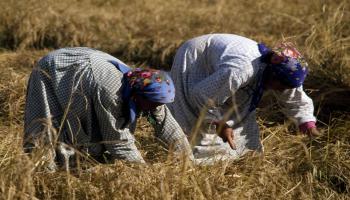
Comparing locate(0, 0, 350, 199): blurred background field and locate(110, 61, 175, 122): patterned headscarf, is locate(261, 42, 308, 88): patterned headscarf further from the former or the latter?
locate(110, 61, 175, 122): patterned headscarf

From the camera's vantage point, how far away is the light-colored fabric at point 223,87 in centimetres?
348

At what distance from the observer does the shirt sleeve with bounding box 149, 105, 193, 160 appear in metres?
3.25

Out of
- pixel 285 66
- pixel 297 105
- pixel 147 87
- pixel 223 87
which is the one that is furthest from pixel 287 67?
pixel 147 87

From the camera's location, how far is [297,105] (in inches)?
151

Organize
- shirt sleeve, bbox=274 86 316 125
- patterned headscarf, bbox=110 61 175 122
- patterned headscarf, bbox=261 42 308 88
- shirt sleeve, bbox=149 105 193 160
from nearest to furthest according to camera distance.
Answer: patterned headscarf, bbox=110 61 175 122 → shirt sleeve, bbox=149 105 193 160 → patterned headscarf, bbox=261 42 308 88 → shirt sleeve, bbox=274 86 316 125

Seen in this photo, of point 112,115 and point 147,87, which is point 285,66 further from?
point 112,115

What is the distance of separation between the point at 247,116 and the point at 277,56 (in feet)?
1.88

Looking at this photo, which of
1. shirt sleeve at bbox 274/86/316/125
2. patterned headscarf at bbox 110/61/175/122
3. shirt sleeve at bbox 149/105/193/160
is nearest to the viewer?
patterned headscarf at bbox 110/61/175/122

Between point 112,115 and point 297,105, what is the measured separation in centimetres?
124

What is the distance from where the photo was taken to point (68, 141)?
Answer: 3.21 metres

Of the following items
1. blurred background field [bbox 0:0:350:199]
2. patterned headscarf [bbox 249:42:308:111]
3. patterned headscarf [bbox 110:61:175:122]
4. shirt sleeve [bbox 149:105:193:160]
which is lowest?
blurred background field [bbox 0:0:350:199]

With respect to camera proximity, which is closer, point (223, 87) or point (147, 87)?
point (147, 87)

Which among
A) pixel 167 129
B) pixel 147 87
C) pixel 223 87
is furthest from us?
pixel 223 87

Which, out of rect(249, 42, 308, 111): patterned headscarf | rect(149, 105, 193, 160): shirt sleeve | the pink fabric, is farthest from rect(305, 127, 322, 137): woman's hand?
rect(149, 105, 193, 160): shirt sleeve
